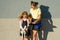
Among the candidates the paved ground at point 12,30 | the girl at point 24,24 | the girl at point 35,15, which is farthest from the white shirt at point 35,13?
the paved ground at point 12,30

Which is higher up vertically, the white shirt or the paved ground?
the white shirt

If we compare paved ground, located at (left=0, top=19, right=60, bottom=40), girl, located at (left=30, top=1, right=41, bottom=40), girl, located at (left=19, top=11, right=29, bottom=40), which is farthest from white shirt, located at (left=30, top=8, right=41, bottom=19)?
paved ground, located at (left=0, top=19, right=60, bottom=40)

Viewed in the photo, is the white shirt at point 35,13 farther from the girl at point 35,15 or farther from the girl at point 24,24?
the girl at point 24,24

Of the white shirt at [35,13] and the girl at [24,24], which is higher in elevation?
the white shirt at [35,13]

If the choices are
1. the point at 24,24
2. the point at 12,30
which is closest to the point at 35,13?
the point at 24,24

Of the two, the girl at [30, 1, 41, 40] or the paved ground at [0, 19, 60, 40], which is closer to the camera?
the girl at [30, 1, 41, 40]

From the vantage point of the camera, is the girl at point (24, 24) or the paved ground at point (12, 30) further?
the paved ground at point (12, 30)

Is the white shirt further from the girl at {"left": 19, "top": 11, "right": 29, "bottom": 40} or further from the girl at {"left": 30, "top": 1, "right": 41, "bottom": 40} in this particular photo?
the girl at {"left": 19, "top": 11, "right": 29, "bottom": 40}

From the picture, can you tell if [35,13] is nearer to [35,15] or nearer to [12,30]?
[35,15]

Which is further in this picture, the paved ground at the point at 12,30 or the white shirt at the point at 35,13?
the paved ground at the point at 12,30

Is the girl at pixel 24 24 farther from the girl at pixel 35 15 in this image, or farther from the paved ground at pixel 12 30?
the paved ground at pixel 12 30

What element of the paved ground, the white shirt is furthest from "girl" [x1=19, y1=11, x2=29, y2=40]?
the paved ground

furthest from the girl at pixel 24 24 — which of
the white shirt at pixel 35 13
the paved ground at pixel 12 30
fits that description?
the paved ground at pixel 12 30

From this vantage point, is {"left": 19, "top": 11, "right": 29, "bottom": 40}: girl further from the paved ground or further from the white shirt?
the paved ground
